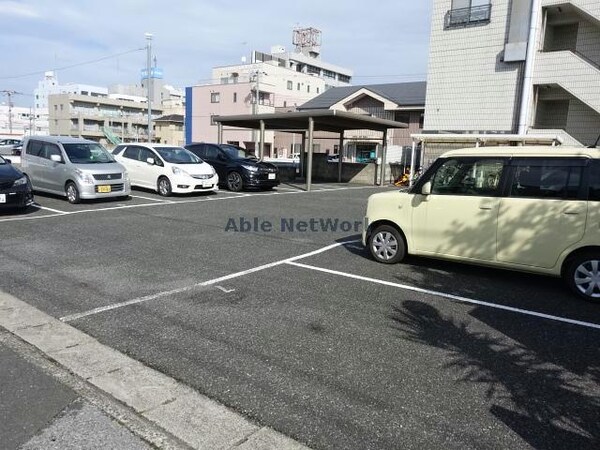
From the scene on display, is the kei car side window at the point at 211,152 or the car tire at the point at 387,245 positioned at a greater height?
the kei car side window at the point at 211,152

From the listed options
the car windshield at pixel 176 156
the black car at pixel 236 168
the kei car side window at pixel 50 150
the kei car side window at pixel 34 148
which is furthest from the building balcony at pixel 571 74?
the kei car side window at pixel 34 148

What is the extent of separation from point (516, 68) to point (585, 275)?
17799mm

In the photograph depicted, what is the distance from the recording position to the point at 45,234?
8086 millimetres

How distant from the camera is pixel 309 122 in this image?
56.7ft

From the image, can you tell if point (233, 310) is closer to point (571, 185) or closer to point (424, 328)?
point (424, 328)

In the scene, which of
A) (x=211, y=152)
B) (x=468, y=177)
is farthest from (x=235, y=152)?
(x=468, y=177)

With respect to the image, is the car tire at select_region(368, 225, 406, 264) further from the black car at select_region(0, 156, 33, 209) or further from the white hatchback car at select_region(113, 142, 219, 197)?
the white hatchback car at select_region(113, 142, 219, 197)

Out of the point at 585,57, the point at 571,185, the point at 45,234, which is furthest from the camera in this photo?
the point at 585,57

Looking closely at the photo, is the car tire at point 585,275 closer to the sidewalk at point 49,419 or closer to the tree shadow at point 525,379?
the tree shadow at point 525,379

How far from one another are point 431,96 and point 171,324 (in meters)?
21.3

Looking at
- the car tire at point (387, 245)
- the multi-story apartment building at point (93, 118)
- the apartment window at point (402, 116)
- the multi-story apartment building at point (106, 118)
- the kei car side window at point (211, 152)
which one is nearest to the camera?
the car tire at point (387, 245)

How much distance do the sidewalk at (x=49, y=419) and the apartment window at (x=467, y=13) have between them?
2269cm

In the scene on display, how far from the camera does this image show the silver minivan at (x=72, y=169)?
38.0ft

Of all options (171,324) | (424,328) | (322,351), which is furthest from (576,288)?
(171,324)
